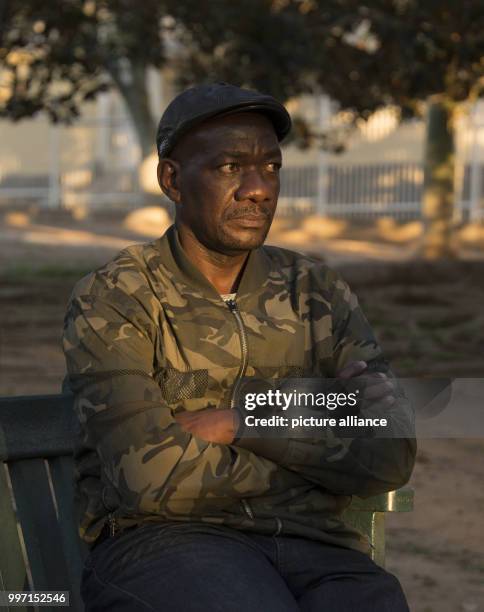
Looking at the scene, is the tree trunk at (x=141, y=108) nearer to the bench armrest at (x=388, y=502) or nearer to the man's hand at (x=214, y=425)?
the bench armrest at (x=388, y=502)

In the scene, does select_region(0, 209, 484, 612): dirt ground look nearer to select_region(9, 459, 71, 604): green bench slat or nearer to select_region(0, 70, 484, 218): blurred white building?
select_region(9, 459, 71, 604): green bench slat

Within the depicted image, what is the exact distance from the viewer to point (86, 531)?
2.92m

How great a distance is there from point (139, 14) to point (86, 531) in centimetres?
1040

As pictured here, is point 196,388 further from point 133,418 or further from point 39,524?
point 39,524

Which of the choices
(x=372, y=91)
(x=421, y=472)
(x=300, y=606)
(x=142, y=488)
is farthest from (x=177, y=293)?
(x=372, y=91)

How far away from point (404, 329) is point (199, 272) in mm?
9658

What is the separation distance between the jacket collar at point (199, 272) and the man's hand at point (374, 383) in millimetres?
292

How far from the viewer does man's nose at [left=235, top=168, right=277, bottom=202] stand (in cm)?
313

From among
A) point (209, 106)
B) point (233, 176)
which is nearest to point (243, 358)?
point (233, 176)

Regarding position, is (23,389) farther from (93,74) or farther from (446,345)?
(93,74)

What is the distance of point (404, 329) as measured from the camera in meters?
12.6

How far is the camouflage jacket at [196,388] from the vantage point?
2809 millimetres

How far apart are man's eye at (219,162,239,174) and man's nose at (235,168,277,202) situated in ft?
0.08

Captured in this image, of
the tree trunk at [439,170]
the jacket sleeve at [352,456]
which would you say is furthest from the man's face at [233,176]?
the tree trunk at [439,170]
